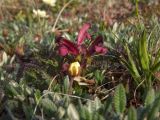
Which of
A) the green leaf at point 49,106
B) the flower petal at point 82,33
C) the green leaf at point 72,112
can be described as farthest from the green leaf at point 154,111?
the flower petal at point 82,33

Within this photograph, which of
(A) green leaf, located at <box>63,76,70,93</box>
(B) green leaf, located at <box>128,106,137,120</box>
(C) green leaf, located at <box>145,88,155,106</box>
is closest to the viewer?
(B) green leaf, located at <box>128,106,137,120</box>

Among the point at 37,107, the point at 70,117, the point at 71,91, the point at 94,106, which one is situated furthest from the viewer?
the point at 71,91

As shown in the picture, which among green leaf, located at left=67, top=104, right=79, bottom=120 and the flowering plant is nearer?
green leaf, located at left=67, top=104, right=79, bottom=120

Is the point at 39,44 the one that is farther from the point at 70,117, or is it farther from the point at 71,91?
the point at 70,117

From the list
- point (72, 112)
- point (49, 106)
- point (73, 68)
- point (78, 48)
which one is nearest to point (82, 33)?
point (78, 48)

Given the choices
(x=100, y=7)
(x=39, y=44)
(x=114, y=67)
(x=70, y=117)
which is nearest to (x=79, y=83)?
(x=114, y=67)

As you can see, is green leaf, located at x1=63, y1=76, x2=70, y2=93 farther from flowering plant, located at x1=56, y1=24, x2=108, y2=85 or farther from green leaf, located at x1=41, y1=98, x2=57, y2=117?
green leaf, located at x1=41, y1=98, x2=57, y2=117

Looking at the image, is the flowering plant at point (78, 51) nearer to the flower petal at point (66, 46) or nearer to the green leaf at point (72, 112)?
the flower petal at point (66, 46)

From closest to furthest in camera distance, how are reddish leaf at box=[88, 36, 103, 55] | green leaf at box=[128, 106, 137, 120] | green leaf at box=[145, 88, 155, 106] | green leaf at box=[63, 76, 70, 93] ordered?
1. green leaf at box=[128, 106, 137, 120]
2. green leaf at box=[145, 88, 155, 106]
3. green leaf at box=[63, 76, 70, 93]
4. reddish leaf at box=[88, 36, 103, 55]

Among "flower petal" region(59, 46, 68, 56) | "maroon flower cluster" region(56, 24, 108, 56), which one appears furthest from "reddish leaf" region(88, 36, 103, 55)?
"flower petal" region(59, 46, 68, 56)

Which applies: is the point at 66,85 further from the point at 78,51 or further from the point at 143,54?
the point at 143,54

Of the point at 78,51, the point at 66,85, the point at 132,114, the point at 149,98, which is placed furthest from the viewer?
the point at 78,51
